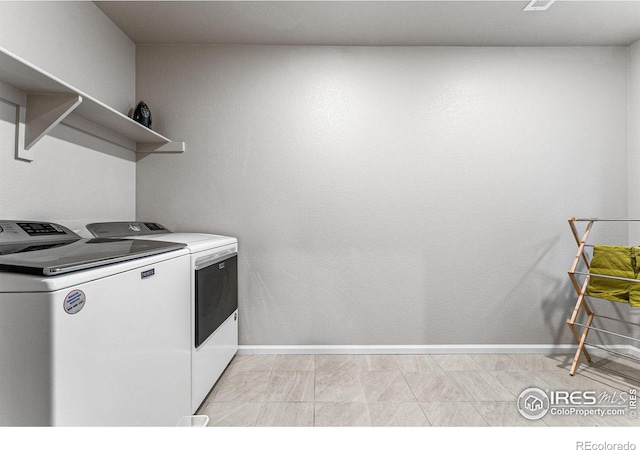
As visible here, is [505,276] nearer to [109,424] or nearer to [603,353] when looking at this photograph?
[603,353]

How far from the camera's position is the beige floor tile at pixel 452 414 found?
132 cm

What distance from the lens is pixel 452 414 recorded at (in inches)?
55.1

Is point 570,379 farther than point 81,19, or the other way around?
point 570,379

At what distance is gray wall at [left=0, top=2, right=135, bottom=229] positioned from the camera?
1.27 meters

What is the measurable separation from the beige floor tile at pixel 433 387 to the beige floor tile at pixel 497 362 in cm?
36

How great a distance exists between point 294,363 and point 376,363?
0.53 meters

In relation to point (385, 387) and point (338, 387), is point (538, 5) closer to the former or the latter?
point (385, 387)

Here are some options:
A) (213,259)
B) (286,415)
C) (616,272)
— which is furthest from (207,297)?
(616,272)

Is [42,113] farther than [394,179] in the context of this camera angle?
No

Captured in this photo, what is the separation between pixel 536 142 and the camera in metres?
2.22

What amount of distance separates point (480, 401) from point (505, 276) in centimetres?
101

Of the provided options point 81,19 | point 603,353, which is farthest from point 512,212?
point 81,19

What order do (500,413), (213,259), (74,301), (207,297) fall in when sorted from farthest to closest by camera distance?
1. (213,259)
2. (207,297)
3. (500,413)
4. (74,301)

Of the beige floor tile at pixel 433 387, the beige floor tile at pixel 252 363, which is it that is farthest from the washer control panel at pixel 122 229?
the beige floor tile at pixel 433 387
